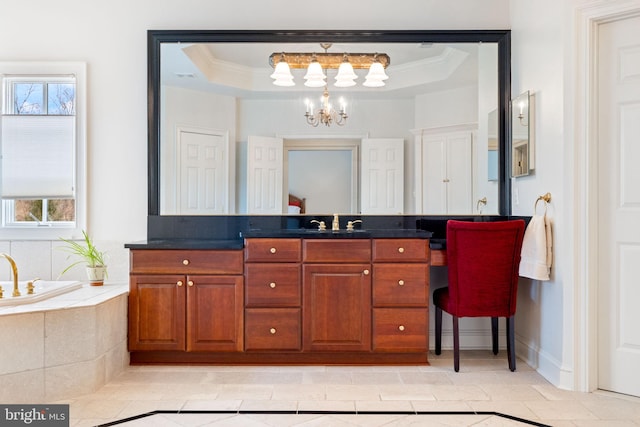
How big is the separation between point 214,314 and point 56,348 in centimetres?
84

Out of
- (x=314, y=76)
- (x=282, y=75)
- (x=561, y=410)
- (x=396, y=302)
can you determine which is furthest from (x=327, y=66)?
(x=561, y=410)

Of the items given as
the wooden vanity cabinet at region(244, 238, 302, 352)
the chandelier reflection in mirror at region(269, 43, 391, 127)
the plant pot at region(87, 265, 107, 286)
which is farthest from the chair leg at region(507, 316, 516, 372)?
the plant pot at region(87, 265, 107, 286)

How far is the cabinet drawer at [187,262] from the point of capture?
2.73 m

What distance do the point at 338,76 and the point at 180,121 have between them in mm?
1166

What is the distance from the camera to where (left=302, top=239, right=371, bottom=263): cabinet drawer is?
273 centimetres

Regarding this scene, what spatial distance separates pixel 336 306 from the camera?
8.93 feet

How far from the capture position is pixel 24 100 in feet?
10.3

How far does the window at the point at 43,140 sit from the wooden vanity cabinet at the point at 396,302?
2.12m

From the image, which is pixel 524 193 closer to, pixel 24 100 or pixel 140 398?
pixel 140 398

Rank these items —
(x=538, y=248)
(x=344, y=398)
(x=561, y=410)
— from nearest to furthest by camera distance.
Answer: (x=561, y=410), (x=344, y=398), (x=538, y=248)

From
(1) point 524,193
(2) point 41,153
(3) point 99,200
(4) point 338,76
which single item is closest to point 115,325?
(3) point 99,200

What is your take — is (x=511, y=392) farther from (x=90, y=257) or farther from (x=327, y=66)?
(x=90, y=257)

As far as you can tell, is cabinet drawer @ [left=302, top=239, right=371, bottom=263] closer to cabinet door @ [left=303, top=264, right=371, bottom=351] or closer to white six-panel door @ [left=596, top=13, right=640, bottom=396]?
cabinet door @ [left=303, top=264, right=371, bottom=351]

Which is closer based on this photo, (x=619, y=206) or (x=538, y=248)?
(x=619, y=206)
